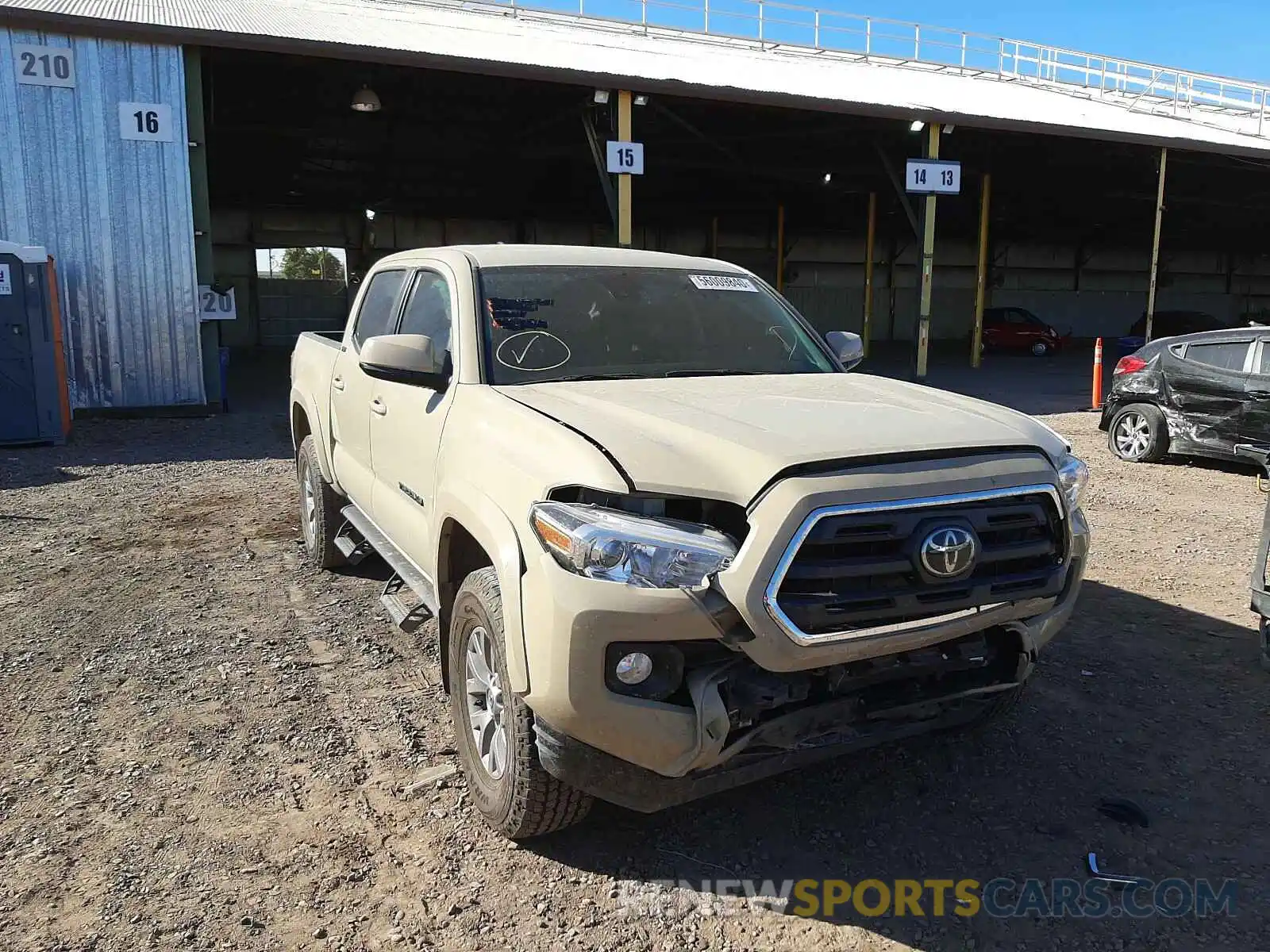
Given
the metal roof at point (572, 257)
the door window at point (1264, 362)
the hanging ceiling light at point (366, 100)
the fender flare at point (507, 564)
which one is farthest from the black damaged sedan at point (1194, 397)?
the hanging ceiling light at point (366, 100)

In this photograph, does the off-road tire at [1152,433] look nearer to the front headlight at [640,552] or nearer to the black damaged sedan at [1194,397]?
the black damaged sedan at [1194,397]

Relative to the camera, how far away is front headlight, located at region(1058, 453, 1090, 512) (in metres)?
3.12

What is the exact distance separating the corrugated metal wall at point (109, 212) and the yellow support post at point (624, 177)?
633cm

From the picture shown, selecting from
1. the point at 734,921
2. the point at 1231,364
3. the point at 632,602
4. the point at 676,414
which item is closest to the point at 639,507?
the point at 632,602

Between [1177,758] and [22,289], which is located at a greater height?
[22,289]

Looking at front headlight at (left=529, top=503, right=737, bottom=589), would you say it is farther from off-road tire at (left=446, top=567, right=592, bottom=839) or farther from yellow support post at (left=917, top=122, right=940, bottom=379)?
yellow support post at (left=917, top=122, right=940, bottom=379)

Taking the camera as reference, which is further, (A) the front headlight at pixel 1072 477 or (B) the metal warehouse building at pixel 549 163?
(B) the metal warehouse building at pixel 549 163

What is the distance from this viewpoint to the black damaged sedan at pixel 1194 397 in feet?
29.1

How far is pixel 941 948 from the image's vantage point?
2590 mm

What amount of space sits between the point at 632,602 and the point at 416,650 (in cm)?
251

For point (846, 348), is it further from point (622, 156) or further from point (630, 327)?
point (622, 156)

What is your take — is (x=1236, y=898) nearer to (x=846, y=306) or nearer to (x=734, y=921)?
(x=734, y=921)

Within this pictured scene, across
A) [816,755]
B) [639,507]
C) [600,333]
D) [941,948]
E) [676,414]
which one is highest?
[600,333]

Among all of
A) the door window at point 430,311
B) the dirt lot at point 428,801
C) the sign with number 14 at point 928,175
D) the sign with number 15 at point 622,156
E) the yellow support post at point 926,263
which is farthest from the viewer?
the yellow support post at point 926,263
